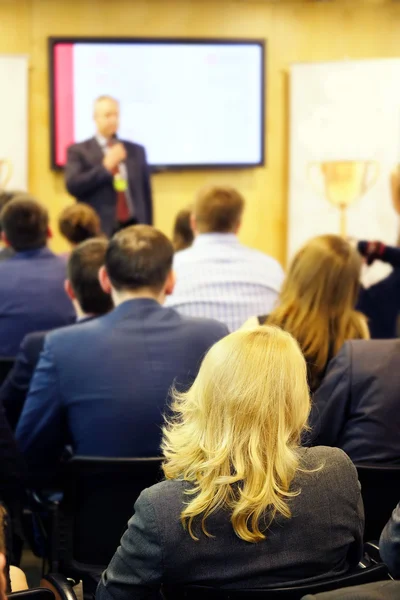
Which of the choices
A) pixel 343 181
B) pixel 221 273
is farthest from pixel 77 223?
pixel 343 181

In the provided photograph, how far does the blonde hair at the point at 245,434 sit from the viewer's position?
1452 mm

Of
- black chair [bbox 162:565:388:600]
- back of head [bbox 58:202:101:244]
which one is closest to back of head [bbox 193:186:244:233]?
back of head [bbox 58:202:101:244]

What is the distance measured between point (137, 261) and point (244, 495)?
4.06ft

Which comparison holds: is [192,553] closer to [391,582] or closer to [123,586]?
[123,586]

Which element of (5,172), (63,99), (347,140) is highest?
(63,99)

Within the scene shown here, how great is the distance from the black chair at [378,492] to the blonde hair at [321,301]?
0.51m

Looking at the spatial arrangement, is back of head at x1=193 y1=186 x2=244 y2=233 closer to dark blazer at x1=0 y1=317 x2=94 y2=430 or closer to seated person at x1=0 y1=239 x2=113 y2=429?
seated person at x1=0 y1=239 x2=113 y2=429

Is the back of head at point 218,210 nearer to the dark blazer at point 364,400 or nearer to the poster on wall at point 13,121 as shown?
the dark blazer at point 364,400

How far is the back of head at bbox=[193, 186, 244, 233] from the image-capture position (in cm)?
379

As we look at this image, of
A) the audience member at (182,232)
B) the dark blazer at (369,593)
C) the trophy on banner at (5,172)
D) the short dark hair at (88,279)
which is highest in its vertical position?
the trophy on banner at (5,172)

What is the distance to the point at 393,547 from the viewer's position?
146cm

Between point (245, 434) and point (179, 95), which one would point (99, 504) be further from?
point (179, 95)

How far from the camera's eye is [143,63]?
22.8ft

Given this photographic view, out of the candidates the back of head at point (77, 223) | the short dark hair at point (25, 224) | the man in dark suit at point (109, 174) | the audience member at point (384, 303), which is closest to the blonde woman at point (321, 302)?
the audience member at point (384, 303)
